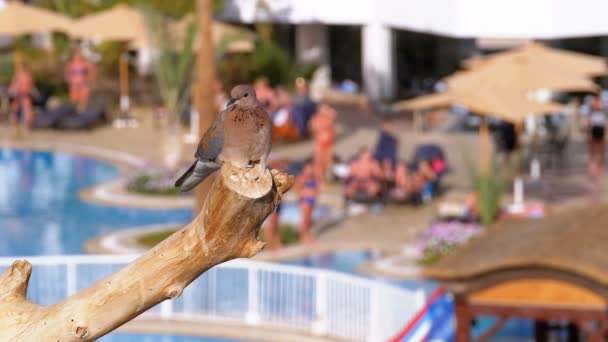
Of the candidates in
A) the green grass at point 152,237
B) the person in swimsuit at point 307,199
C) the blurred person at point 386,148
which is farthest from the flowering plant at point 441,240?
the blurred person at point 386,148

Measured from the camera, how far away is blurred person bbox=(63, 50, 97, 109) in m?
33.4

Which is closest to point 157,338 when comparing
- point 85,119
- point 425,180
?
point 425,180

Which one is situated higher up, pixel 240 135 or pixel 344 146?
pixel 240 135

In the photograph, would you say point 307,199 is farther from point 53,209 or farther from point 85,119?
point 85,119

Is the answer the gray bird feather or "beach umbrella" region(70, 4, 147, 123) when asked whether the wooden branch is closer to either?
the gray bird feather

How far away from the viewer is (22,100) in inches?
1255

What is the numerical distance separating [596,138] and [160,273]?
862 inches

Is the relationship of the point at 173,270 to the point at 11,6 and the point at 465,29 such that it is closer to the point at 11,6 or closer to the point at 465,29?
the point at 465,29

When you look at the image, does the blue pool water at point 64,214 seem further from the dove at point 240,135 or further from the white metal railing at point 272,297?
the dove at point 240,135

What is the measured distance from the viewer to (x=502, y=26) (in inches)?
1023

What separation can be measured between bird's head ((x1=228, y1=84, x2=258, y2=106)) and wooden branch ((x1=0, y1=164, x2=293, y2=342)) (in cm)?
18

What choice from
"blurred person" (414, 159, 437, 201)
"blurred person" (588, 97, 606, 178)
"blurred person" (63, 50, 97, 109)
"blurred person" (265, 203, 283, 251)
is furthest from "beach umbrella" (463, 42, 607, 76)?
"blurred person" (63, 50, 97, 109)

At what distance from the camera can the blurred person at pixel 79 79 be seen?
110 feet

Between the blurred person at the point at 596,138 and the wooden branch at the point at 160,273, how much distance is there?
21.5 meters
